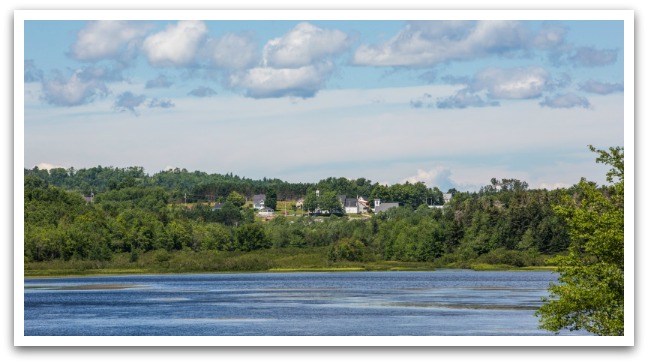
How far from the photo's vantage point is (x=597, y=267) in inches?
594

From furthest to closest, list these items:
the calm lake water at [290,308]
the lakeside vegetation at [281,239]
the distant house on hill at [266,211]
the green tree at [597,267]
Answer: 1. the distant house on hill at [266,211]
2. the lakeside vegetation at [281,239]
3. the calm lake water at [290,308]
4. the green tree at [597,267]

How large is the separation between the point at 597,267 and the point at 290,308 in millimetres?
18438

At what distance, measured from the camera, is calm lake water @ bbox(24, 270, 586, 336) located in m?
25.5

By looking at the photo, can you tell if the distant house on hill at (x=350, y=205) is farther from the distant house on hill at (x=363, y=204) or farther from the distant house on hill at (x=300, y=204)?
the distant house on hill at (x=300, y=204)

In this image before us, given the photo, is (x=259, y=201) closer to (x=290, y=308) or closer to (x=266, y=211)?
(x=266, y=211)

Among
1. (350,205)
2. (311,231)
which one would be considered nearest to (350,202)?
(350,205)

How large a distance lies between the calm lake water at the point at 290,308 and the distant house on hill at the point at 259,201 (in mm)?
58598

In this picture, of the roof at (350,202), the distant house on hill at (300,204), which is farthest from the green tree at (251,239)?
the roof at (350,202)

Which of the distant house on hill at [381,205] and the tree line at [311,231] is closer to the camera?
the tree line at [311,231]

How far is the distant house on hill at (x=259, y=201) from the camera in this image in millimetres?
110250

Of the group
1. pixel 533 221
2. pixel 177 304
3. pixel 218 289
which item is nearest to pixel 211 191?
pixel 533 221

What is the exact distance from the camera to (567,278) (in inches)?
617

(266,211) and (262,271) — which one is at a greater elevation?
(266,211)

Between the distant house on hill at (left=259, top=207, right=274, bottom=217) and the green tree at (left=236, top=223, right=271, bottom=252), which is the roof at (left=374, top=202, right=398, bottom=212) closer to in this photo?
the distant house on hill at (left=259, top=207, right=274, bottom=217)
